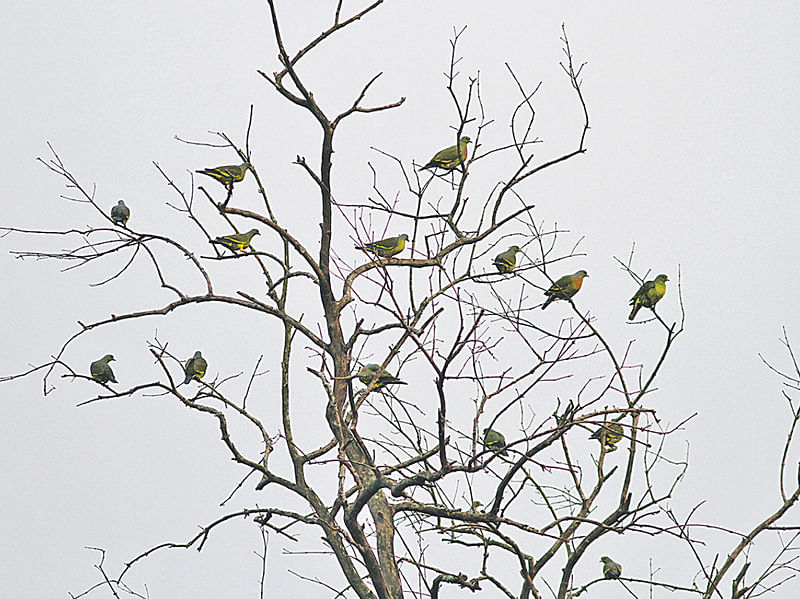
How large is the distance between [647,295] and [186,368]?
2.12m

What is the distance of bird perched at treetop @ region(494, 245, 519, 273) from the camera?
13.1 feet

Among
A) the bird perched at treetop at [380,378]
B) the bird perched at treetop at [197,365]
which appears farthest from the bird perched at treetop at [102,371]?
the bird perched at treetop at [380,378]

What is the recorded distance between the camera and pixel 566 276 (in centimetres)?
415

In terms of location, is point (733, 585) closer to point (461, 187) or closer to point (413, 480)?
point (413, 480)

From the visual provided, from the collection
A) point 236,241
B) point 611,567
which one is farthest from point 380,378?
point 611,567

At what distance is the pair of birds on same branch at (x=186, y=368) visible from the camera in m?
3.96

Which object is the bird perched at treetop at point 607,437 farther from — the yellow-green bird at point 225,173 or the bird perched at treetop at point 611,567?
the yellow-green bird at point 225,173

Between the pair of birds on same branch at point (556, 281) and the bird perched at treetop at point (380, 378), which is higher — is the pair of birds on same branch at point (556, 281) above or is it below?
above

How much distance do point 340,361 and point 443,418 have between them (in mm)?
1000

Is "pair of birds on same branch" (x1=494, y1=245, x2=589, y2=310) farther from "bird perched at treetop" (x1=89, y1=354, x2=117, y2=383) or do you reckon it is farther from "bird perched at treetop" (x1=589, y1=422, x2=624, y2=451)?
"bird perched at treetop" (x1=89, y1=354, x2=117, y2=383)

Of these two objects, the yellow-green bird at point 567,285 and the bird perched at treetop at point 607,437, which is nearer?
the bird perched at treetop at point 607,437

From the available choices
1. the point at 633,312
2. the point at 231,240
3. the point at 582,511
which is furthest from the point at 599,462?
the point at 231,240

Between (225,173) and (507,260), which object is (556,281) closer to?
(507,260)

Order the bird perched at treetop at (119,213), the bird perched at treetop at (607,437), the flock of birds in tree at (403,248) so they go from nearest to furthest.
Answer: the flock of birds in tree at (403,248) < the bird perched at treetop at (607,437) < the bird perched at treetop at (119,213)
